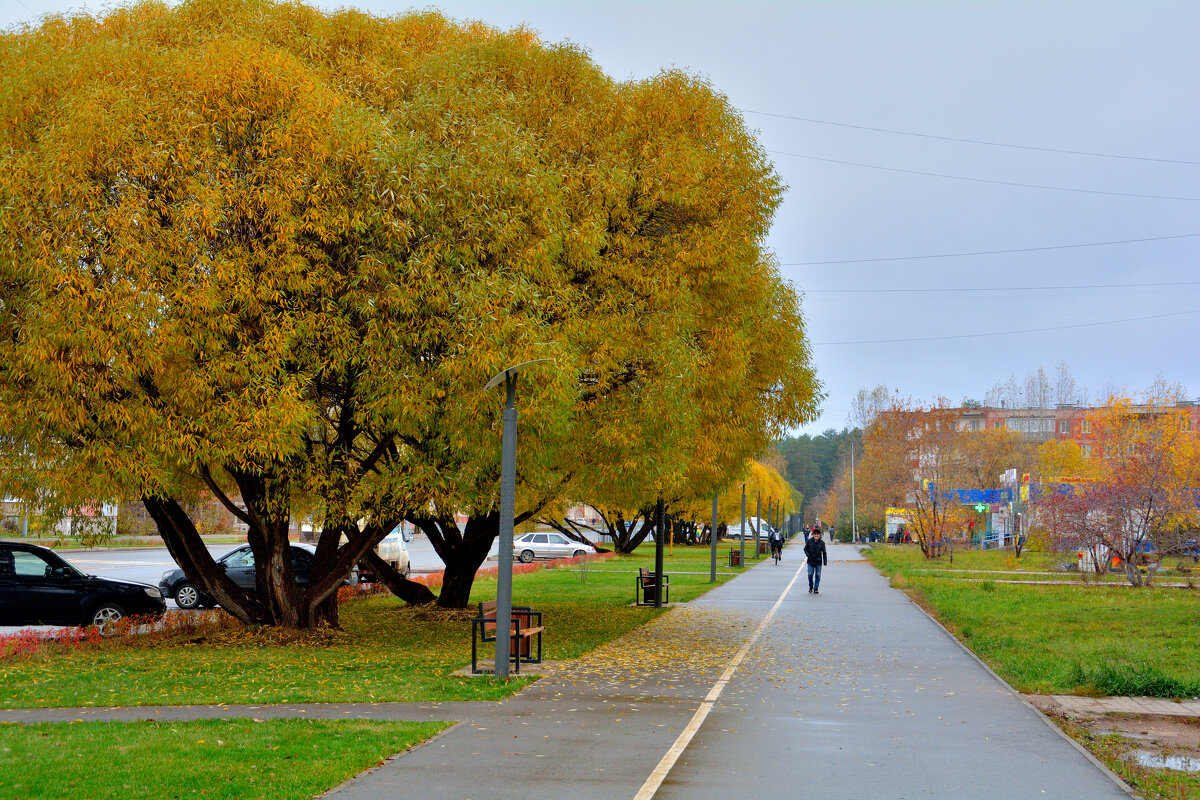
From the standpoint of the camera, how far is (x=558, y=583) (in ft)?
108

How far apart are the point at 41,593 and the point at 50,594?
13 centimetres

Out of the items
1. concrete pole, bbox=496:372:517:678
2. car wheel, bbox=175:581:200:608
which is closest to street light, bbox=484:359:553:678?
concrete pole, bbox=496:372:517:678

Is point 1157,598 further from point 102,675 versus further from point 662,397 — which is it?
point 102,675

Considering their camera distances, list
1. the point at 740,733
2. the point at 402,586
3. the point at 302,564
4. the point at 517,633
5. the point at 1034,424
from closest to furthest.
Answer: the point at 740,733 < the point at 517,633 < the point at 402,586 < the point at 302,564 < the point at 1034,424

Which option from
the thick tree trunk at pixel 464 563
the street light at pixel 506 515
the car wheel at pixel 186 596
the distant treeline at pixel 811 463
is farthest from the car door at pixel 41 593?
the distant treeline at pixel 811 463

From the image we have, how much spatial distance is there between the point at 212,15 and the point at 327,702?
35.8ft

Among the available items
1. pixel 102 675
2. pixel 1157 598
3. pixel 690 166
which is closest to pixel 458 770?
pixel 102 675

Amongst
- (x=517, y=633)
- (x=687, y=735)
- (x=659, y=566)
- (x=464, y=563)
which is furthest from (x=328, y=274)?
(x=659, y=566)

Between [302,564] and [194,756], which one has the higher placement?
[302,564]

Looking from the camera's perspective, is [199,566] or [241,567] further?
[241,567]

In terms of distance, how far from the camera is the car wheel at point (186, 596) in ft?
75.4

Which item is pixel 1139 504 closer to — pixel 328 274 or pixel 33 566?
pixel 328 274

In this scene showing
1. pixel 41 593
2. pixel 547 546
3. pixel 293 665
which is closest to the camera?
pixel 293 665

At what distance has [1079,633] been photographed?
18.4 m
